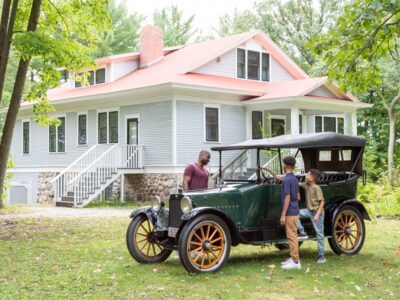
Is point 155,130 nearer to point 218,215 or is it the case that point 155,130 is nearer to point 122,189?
point 122,189

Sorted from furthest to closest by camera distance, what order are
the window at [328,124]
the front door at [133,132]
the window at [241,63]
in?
the window at [328,124] → the window at [241,63] → the front door at [133,132]

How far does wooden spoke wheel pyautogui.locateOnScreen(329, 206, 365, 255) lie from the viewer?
9662 millimetres

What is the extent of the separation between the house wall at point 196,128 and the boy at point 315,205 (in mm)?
14315

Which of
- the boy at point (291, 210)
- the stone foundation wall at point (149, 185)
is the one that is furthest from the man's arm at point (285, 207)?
the stone foundation wall at point (149, 185)

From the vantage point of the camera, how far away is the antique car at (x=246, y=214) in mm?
8289

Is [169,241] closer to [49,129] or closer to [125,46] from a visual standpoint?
[49,129]

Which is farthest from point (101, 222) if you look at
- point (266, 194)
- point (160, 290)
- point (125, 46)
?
point (125, 46)

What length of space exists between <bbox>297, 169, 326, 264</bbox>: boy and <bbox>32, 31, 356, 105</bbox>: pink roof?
529 inches

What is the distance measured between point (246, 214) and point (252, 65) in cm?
1946

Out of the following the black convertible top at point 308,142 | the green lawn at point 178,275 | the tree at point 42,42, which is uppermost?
the tree at point 42,42

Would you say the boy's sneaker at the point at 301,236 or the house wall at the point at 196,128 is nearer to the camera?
the boy's sneaker at the point at 301,236

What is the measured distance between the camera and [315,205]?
9.09 meters

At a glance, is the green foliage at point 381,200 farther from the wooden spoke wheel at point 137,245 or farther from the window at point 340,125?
the wooden spoke wheel at point 137,245

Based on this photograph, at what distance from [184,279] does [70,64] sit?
1027 cm
